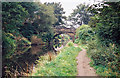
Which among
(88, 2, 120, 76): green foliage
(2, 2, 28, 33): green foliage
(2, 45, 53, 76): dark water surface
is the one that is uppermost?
(2, 2, 28, 33): green foliage

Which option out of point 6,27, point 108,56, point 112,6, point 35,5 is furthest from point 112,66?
point 35,5

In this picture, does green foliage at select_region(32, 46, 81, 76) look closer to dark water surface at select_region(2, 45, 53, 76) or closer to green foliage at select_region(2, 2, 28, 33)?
dark water surface at select_region(2, 45, 53, 76)

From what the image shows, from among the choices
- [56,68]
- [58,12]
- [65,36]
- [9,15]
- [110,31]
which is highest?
[58,12]

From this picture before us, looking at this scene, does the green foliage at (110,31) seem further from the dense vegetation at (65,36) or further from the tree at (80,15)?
the tree at (80,15)

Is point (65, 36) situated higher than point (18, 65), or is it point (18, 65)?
point (65, 36)

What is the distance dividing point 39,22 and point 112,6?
22.2 metres

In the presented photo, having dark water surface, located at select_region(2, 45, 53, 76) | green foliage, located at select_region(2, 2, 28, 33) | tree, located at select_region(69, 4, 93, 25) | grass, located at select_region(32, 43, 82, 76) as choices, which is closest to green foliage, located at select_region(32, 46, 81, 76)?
grass, located at select_region(32, 43, 82, 76)

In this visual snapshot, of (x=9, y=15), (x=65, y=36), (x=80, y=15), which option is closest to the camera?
(x=9, y=15)

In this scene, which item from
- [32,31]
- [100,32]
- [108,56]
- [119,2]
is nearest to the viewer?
[119,2]

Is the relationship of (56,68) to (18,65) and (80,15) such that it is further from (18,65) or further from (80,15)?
(80,15)

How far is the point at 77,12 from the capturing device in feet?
105

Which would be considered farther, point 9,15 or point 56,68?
point 9,15

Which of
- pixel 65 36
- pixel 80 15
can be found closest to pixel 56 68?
pixel 65 36

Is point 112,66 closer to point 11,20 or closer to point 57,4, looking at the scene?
point 11,20
